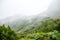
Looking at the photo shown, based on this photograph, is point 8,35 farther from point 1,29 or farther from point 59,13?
point 59,13

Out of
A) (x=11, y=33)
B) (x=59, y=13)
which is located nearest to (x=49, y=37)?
(x=11, y=33)

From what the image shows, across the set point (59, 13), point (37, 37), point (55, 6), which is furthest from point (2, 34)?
point (55, 6)

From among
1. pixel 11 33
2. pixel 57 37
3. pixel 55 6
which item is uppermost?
pixel 55 6

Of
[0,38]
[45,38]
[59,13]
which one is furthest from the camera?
[59,13]

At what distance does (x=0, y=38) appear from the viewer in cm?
2441

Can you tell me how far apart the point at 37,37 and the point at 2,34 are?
9.08 metres

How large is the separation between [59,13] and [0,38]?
12803 centimetres

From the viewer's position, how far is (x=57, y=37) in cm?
3266

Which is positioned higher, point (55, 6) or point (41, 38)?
point (55, 6)

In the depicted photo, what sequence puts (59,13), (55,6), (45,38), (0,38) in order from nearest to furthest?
(0,38) → (45,38) → (59,13) → (55,6)

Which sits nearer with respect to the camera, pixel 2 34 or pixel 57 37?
pixel 2 34

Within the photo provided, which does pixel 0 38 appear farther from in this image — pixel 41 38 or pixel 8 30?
pixel 41 38

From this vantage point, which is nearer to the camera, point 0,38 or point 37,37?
point 0,38

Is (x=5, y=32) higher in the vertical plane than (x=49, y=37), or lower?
higher
